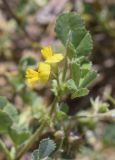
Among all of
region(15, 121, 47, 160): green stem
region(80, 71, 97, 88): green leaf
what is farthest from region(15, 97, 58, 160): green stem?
region(80, 71, 97, 88): green leaf

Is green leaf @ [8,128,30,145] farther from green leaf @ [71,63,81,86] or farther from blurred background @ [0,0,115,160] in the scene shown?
blurred background @ [0,0,115,160]

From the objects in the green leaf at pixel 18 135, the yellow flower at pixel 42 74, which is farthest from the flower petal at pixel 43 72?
the green leaf at pixel 18 135

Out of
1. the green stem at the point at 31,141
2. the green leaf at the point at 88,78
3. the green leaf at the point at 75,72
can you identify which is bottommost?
the green stem at the point at 31,141

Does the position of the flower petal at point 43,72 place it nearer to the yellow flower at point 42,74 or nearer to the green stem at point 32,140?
the yellow flower at point 42,74

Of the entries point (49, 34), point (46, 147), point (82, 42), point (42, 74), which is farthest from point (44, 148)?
point (49, 34)

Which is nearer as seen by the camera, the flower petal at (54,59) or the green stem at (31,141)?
the flower petal at (54,59)
